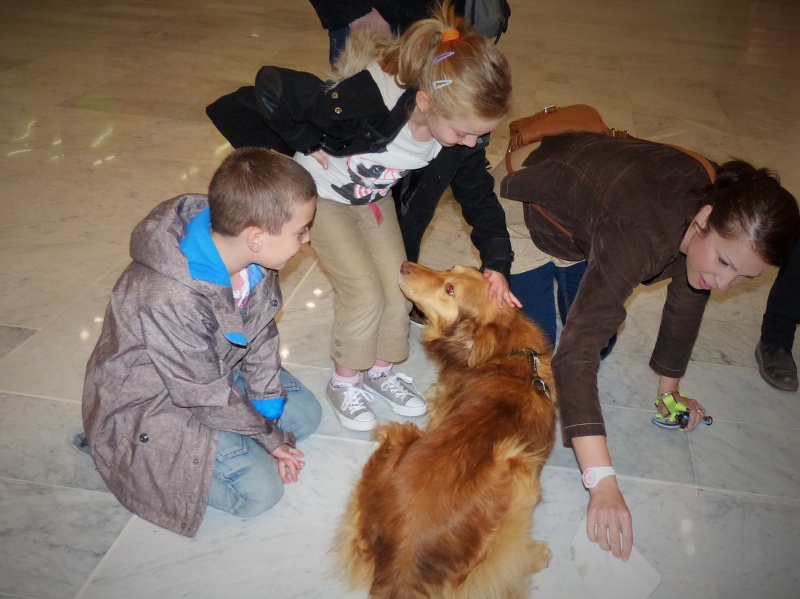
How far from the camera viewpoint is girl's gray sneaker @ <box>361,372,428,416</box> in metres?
2.58

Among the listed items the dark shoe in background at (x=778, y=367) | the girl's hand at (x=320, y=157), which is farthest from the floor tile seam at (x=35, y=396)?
the dark shoe in background at (x=778, y=367)

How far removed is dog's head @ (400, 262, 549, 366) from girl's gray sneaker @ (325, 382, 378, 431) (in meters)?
0.37

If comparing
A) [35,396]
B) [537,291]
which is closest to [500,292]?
[537,291]

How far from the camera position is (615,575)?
6.29ft

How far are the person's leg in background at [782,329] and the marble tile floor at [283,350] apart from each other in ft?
0.21

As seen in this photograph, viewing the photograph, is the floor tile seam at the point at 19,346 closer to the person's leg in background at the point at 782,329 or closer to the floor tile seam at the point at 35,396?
the floor tile seam at the point at 35,396

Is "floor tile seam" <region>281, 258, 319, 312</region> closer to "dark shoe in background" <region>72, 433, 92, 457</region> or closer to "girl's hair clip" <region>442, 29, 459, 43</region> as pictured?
"dark shoe in background" <region>72, 433, 92, 457</region>

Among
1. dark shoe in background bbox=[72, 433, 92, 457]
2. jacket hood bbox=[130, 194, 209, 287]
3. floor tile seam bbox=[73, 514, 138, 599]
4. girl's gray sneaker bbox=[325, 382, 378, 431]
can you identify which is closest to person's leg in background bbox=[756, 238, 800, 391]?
girl's gray sneaker bbox=[325, 382, 378, 431]

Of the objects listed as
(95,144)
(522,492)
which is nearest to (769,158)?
(522,492)

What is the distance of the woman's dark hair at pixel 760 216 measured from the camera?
1795 mm

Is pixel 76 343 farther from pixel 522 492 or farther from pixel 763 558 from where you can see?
pixel 763 558

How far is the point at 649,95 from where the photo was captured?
609 centimetres

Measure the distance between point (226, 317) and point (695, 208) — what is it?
147 centimetres

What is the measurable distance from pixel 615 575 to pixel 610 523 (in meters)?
0.26
